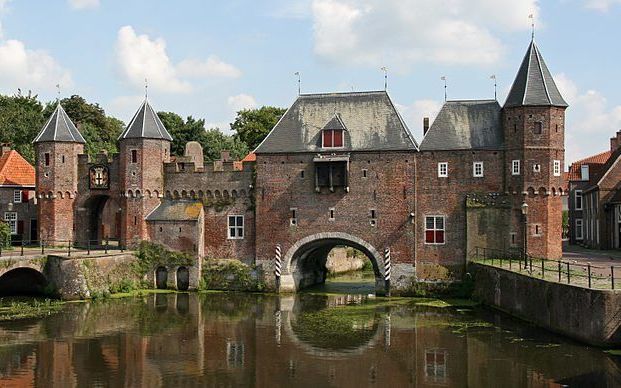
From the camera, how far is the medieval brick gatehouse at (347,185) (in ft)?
105

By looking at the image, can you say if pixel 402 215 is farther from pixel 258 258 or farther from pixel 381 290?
pixel 258 258

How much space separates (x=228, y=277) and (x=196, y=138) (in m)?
26.8

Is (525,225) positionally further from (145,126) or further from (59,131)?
(59,131)

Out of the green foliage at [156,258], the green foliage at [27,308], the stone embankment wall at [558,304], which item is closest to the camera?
the stone embankment wall at [558,304]

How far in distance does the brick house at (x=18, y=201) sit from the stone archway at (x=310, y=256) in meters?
16.5

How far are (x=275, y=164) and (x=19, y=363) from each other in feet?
57.3

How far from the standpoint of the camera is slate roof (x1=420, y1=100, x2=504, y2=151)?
3300cm

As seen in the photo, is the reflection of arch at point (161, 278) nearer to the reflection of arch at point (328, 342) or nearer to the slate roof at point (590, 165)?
the reflection of arch at point (328, 342)

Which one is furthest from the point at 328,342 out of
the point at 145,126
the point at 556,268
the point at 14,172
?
the point at 14,172

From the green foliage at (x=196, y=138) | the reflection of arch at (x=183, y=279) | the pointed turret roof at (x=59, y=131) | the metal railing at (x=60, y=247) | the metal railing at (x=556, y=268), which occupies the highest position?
the green foliage at (x=196, y=138)

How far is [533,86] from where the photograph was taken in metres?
32.1

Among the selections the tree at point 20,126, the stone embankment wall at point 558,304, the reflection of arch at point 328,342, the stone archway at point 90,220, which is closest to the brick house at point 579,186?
the stone embankment wall at point 558,304

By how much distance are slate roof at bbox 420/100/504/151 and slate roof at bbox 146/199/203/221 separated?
12.0 meters

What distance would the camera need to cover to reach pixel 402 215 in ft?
109
